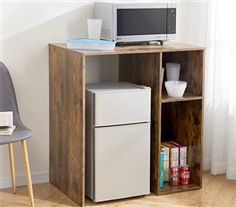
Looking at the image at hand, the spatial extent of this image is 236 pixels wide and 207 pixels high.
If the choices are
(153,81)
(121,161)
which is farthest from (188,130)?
(121,161)

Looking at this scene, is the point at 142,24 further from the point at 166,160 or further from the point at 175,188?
the point at 175,188

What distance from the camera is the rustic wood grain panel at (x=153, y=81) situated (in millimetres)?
3305

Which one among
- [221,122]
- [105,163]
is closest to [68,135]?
[105,163]

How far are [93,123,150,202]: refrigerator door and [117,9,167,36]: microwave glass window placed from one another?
0.55m

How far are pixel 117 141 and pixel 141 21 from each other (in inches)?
28.0

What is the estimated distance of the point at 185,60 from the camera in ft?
11.6

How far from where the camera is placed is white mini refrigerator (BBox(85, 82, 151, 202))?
316 centimetres

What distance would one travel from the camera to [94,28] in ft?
11.0

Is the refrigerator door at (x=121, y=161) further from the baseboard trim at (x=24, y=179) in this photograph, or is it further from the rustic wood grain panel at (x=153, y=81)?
the baseboard trim at (x=24, y=179)

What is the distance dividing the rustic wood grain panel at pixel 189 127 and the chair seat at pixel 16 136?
104 cm

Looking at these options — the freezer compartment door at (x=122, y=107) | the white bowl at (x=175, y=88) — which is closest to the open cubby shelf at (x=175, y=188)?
the freezer compartment door at (x=122, y=107)

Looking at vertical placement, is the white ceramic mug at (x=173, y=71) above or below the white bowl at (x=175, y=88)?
above

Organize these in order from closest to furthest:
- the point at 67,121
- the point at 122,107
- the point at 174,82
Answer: the point at 122,107 → the point at 67,121 → the point at 174,82

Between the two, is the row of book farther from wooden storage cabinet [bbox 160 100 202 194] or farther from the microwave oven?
the microwave oven
